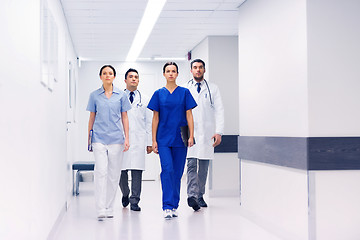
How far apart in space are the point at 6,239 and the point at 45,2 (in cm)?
213

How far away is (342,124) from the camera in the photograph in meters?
3.55

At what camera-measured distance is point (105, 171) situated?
4.91 m

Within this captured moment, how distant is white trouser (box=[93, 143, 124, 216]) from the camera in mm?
4902

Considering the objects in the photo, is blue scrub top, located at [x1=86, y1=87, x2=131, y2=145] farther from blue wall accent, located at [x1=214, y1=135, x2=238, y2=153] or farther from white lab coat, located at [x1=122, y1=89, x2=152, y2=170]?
blue wall accent, located at [x1=214, y1=135, x2=238, y2=153]

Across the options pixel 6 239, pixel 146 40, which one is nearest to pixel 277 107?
pixel 6 239

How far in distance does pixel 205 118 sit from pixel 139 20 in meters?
1.55

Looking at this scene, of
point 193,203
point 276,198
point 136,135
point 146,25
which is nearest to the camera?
point 276,198

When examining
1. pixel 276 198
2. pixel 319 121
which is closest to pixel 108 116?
pixel 276 198

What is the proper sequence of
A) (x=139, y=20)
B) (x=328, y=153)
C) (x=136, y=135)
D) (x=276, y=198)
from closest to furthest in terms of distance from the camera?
(x=328, y=153)
(x=276, y=198)
(x=136, y=135)
(x=139, y=20)

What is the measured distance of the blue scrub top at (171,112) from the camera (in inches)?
189

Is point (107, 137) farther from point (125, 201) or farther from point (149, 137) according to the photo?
point (125, 201)

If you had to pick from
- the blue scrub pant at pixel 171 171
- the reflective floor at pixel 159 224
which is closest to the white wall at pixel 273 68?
the blue scrub pant at pixel 171 171

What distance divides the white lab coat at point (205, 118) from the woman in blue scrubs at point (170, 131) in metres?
0.76

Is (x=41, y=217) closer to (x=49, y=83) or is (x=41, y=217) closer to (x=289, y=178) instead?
(x=49, y=83)
